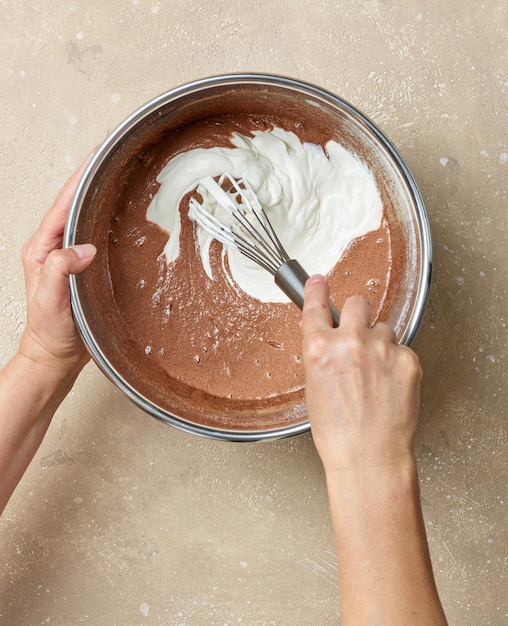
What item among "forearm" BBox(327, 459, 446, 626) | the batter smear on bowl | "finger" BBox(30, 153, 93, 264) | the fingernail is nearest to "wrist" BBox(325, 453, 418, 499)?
"forearm" BBox(327, 459, 446, 626)

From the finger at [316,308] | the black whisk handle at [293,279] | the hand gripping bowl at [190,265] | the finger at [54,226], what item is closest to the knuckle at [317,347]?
the finger at [316,308]

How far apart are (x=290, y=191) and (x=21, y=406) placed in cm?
57

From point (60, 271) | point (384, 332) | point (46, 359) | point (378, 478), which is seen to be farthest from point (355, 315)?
point (46, 359)

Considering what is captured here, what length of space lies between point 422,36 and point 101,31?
23.0 inches

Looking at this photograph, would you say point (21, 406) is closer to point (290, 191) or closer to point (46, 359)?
point (46, 359)

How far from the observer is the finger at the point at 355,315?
712 mm

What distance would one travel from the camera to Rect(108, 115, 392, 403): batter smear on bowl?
3.29ft

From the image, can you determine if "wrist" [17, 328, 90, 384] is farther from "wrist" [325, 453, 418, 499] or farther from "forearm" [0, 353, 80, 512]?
"wrist" [325, 453, 418, 499]

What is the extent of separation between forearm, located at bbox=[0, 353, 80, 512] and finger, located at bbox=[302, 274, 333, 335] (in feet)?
1.60

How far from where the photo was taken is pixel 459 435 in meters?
1.09

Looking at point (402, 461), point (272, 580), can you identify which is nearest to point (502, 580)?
point (272, 580)

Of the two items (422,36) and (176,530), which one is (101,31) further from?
(176,530)

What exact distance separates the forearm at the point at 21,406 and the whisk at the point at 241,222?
34 centimetres

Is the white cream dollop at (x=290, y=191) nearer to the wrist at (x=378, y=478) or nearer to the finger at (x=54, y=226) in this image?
the finger at (x=54, y=226)
